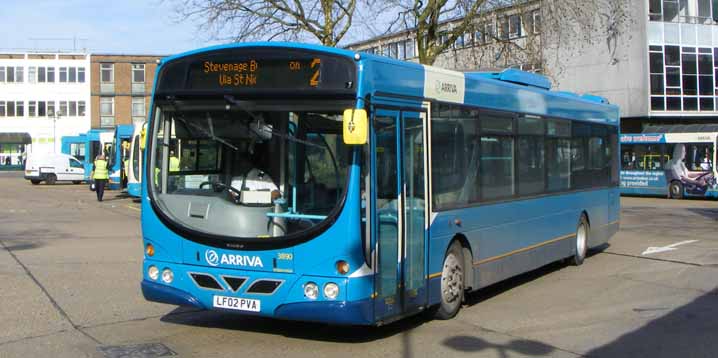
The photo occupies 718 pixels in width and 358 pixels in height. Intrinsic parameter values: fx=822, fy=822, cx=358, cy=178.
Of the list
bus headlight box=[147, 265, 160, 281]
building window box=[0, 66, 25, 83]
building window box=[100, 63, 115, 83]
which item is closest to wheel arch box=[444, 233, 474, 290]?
bus headlight box=[147, 265, 160, 281]

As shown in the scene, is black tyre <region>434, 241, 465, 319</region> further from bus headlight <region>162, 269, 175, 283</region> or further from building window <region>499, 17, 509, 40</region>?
building window <region>499, 17, 509, 40</region>

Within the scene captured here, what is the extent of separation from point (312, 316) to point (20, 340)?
Answer: 2.91 meters

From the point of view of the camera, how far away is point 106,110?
76.9 meters

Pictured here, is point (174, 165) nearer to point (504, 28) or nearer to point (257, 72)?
point (257, 72)

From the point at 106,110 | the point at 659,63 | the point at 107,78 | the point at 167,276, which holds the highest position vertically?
the point at 107,78

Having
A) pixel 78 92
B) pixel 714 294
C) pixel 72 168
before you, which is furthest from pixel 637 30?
pixel 78 92

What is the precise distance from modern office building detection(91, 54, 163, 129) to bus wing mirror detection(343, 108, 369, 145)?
71206 millimetres

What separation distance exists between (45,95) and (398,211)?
76293mm

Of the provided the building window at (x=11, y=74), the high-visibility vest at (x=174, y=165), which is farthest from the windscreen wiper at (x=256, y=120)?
the building window at (x=11, y=74)

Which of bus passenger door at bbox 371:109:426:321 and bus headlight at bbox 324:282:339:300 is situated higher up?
bus passenger door at bbox 371:109:426:321

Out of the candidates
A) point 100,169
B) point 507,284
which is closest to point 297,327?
point 507,284

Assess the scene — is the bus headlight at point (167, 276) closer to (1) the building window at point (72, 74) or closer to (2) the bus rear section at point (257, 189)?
(2) the bus rear section at point (257, 189)

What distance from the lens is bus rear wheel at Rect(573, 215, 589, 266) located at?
1366 centimetres

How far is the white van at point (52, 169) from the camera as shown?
45812mm
